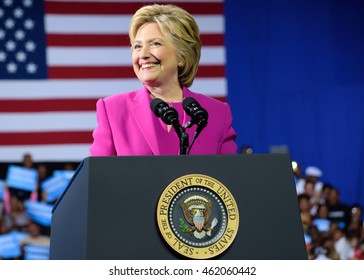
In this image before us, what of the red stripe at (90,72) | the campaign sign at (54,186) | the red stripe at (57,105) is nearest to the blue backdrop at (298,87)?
the red stripe at (90,72)

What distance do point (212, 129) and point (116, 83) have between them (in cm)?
636

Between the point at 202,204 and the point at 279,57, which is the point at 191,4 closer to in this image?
the point at 279,57

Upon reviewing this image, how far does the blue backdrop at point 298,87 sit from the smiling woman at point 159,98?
6.35 metres

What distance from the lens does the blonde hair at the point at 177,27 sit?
7.02ft

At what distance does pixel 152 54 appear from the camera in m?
2.13

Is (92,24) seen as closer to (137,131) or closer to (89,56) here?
(89,56)

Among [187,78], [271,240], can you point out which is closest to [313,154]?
[187,78]

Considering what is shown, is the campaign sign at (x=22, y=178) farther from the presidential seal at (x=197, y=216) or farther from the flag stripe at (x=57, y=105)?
the presidential seal at (x=197, y=216)

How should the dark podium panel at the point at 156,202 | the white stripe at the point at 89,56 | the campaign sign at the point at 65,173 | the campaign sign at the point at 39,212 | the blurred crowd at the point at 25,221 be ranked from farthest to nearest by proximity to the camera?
the white stripe at the point at 89,56
the campaign sign at the point at 65,173
the campaign sign at the point at 39,212
the blurred crowd at the point at 25,221
the dark podium panel at the point at 156,202

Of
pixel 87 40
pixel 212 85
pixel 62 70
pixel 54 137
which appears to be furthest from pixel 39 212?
pixel 212 85

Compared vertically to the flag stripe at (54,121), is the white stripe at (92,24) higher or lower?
higher

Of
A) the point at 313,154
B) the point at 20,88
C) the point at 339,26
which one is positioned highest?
the point at 339,26

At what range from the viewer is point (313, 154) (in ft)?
28.5
